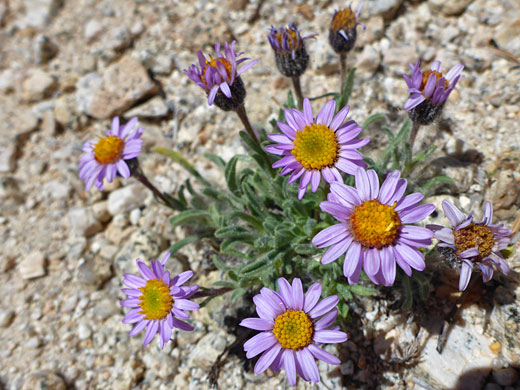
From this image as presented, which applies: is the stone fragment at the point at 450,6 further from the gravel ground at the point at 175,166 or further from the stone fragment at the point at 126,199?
the stone fragment at the point at 126,199

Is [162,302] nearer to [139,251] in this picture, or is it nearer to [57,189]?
[139,251]

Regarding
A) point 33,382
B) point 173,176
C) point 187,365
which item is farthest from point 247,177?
point 33,382

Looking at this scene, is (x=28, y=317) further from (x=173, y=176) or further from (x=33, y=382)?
(x=173, y=176)

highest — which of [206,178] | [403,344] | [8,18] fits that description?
[8,18]

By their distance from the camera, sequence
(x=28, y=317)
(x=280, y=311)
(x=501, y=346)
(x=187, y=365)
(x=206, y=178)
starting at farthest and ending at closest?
(x=206, y=178)
(x=28, y=317)
(x=187, y=365)
(x=501, y=346)
(x=280, y=311)

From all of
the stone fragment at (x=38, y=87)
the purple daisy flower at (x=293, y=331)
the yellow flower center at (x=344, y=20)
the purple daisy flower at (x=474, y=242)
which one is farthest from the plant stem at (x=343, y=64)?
the stone fragment at (x=38, y=87)

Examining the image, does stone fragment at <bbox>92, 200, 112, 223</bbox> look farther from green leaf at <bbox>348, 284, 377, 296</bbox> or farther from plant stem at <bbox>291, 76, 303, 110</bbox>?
green leaf at <bbox>348, 284, 377, 296</bbox>
